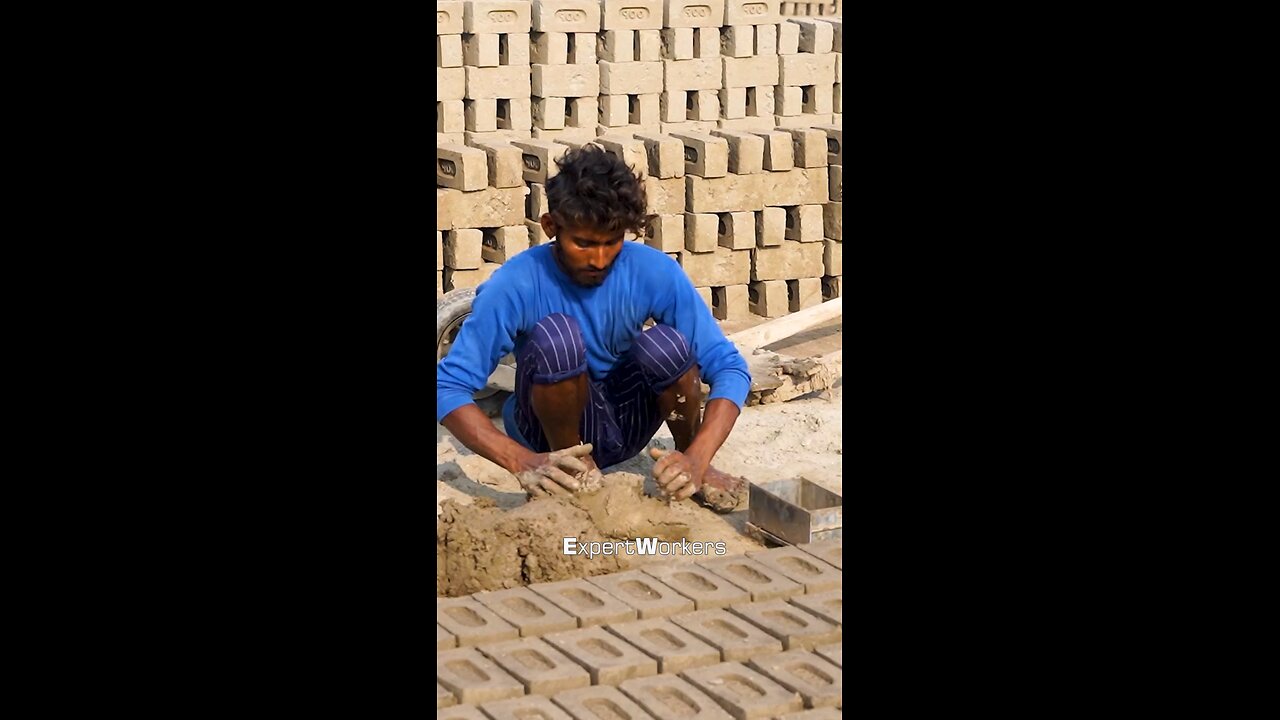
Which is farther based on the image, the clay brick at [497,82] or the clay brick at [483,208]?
the clay brick at [497,82]

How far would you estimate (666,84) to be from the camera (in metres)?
9.03

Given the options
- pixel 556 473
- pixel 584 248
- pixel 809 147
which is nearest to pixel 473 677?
pixel 556 473

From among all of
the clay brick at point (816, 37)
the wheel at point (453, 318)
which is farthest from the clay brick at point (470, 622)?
the clay brick at point (816, 37)

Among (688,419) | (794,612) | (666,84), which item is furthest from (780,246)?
(794,612)

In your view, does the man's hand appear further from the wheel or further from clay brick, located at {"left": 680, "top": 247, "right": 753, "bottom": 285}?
clay brick, located at {"left": 680, "top": 247, "right": 753, "bottom": 285}

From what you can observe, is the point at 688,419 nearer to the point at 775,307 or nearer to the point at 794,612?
the point at 794,612

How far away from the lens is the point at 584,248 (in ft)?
17.5

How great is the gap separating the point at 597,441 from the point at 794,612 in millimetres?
1267

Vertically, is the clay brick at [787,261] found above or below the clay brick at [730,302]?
above

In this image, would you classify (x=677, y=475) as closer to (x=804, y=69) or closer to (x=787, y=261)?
(x=787, y=261)

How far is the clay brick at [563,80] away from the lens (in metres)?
8.77

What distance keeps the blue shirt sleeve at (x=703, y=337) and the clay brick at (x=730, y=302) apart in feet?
8.82

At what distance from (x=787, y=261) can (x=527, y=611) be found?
4082mm

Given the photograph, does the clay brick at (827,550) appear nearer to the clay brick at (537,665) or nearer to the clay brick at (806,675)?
the clay brick at (806,675)
